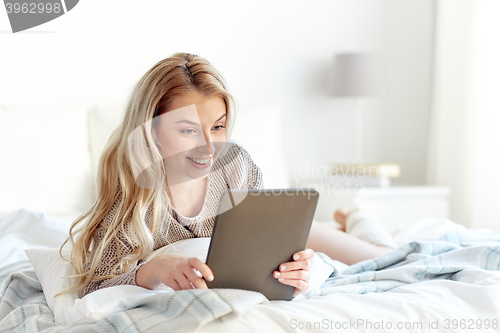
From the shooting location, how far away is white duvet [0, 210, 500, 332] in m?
0.76

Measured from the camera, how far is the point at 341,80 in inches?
97.3

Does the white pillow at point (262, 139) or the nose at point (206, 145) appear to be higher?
the nose at point (206, 145)

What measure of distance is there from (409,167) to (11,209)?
2147 mm

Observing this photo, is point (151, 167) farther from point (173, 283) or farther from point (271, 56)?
point (271, 56)

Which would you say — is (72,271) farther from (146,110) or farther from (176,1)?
(176,1)

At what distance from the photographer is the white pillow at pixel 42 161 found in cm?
169

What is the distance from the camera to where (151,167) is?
983mm

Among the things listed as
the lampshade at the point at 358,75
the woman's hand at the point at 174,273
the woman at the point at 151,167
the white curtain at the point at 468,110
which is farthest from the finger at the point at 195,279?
the white curtain at the point at 468,110

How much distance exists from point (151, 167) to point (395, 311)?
0.53 meters

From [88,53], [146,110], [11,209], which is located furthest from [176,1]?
[146,110]

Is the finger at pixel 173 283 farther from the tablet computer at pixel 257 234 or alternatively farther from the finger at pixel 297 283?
the finger at pixel 297 283

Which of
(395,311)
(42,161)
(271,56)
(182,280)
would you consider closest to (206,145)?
(182,280)

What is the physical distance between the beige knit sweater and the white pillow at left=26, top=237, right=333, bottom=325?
0.04m

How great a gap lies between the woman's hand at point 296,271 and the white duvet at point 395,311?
0.04 metres
